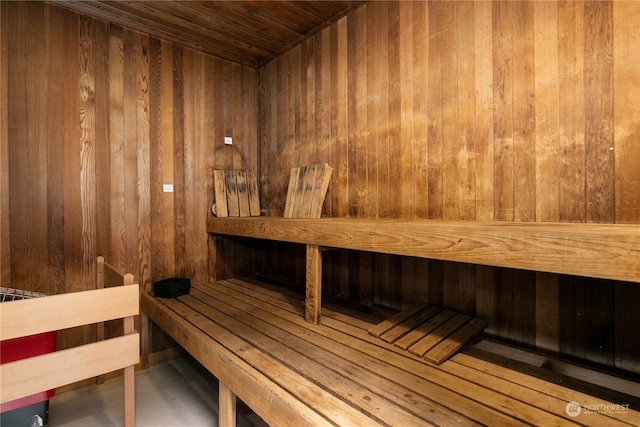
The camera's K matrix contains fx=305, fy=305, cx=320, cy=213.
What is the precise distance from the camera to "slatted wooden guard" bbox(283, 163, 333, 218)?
2158 mm

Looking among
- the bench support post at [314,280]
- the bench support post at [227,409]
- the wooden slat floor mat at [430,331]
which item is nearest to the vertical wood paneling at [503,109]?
the wooden slat floor mat at [430,331]

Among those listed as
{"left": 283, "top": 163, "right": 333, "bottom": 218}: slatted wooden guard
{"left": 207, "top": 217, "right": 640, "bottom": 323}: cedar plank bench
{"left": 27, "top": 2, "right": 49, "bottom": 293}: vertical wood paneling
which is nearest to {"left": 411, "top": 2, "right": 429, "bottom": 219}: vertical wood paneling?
{"left": 207, "top": 217, "right": 640, "bottom": 323}: cedar plank bench

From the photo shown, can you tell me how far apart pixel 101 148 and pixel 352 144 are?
1.77 m

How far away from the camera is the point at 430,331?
4.91 ft

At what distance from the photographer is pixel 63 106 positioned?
2.01 meters

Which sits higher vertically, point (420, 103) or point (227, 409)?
point (420, 103)

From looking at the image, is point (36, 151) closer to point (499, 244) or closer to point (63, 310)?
point (63, 310)

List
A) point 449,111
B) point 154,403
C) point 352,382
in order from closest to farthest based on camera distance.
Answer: point 352,382
point 449,111
point 154,403

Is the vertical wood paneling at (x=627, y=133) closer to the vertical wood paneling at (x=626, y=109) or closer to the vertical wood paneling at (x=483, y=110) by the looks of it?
the vertical wood paneling at (x=626, y=109)

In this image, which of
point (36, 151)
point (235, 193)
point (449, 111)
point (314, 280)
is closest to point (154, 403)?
point (314, 280)

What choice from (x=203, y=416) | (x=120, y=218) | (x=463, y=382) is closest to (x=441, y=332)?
(x=463, y=382)

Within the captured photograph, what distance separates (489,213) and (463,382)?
32.0 inches

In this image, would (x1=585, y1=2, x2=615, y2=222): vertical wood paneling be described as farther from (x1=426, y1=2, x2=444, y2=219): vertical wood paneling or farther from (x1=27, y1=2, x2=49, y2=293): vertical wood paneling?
(x1=27, y1=2, x2=49, y2=293): vertical wood paneling

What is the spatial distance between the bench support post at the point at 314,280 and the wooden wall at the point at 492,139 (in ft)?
1.75
